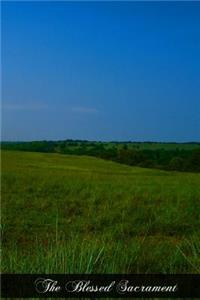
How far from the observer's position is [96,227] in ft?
34.7

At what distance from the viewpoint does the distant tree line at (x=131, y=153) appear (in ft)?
112

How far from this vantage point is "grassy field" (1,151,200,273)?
4879 millimetres

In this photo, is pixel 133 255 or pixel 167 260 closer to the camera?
pixel 133 255

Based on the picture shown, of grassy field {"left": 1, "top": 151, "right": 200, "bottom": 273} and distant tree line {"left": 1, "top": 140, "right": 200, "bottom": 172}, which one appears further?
distant tree line {"left": 1, "top": 140, "right": 200, "bottom": 172}

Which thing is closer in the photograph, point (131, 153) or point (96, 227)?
point (96, 227)

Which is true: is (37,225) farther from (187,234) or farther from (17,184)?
(17,184)

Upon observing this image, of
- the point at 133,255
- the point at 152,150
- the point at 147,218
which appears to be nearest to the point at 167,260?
the point at 133,255

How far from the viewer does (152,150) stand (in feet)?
130

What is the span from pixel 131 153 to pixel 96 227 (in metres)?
27.5

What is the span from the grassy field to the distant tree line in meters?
16.7

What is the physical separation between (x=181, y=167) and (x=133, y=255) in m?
29.7

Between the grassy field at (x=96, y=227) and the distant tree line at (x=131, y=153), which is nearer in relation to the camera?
the grassy field at (x=96, y=227)

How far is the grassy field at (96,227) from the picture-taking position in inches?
192

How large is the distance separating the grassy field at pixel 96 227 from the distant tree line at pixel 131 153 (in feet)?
54.9
